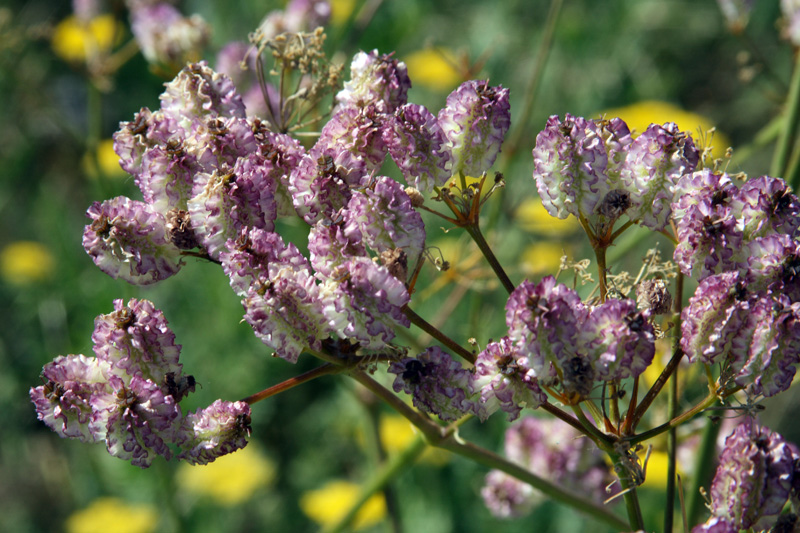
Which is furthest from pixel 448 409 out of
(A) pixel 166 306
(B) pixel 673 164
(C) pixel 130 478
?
(A) pixel 166 306

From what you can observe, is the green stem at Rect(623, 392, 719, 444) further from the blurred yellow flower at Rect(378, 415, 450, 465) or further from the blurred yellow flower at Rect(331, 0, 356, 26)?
the blurred yellow flower at Rect(331, 0, 356, 26)

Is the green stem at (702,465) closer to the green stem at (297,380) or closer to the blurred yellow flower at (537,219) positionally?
the green stem at (297,380)

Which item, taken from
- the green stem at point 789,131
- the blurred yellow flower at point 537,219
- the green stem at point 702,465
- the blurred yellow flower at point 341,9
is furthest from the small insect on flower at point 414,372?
the blurred yellow flower at point 341,9

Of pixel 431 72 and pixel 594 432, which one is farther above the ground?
pixel 431 72

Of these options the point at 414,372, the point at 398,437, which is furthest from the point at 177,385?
the point at 398,437

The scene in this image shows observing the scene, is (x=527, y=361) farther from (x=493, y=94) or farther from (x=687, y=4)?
(x=687, y=4)

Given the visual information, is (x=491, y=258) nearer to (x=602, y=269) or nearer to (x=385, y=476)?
(x=602, y=269)
